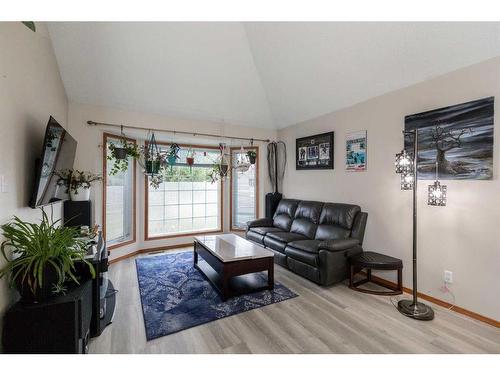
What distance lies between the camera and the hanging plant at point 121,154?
342 centimetres

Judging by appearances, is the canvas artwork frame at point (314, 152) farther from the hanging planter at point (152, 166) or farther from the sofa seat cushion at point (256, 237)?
the hanging planter at point (152, 166)

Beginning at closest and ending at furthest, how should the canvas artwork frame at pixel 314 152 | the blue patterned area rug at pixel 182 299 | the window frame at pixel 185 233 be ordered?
the blue patterned area rug at pixel 182 299 < the canvas artwork frame at pixel 314 152 < the window frame at pixel 185 233

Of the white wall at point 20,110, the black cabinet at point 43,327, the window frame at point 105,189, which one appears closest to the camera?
the black cabinet at point 43,327

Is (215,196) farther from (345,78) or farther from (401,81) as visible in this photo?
(401,81)

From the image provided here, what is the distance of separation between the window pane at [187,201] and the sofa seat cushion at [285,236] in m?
1.81

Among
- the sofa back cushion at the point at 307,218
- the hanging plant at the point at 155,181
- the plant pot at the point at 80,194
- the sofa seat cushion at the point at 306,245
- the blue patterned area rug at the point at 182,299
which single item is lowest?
the blue patterned area rug at the point at 182,299

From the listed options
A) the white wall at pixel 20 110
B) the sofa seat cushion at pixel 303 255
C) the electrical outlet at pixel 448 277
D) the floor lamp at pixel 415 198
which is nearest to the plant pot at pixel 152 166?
the white wall at pixel 20 110

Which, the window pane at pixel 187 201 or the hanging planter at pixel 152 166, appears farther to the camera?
the window pane at pixel 187 201

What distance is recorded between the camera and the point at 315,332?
2.01 metres

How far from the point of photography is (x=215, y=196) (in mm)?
5152

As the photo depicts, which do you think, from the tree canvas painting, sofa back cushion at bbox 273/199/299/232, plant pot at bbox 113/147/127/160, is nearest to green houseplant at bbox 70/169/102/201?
plant pot at bbox 113/147/127/160

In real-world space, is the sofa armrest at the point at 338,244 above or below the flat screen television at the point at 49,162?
below
